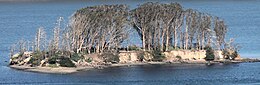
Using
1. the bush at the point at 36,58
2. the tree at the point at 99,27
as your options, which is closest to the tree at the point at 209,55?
the tree at the point at 99,27

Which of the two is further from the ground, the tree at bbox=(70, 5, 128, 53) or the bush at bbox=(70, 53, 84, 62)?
the tree at bbox=(70, 5, 128, 53)

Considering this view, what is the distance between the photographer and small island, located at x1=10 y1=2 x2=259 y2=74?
136 metres

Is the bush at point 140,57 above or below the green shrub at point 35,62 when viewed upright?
above

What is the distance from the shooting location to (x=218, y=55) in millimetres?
143375

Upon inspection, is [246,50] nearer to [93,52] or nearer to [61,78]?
[93,52]

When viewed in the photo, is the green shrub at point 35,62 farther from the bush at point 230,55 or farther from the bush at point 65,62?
the bush at point 230,55

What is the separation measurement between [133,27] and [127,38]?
2.75 meters

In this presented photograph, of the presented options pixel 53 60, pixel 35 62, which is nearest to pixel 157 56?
pixel 53 60

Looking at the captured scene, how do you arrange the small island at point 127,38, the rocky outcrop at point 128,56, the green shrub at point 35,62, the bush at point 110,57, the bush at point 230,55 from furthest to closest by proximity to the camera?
1. the bush at point 230,55
2. the rocky outcrop at point 128,56
3. the bush at point 110,57
4. the small island at point 127,38
5. the green shrub at point 35,62

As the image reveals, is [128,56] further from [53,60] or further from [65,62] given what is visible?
[53,60]

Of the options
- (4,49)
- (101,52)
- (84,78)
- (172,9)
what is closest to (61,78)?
(84,78)

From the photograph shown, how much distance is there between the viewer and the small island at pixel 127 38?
135500mm

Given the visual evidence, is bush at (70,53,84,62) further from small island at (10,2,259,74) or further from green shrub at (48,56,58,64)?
green shrub at (48,56,58,64)

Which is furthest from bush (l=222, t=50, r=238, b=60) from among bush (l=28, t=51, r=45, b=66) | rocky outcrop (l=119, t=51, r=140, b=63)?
bush (l=28, t=51, r=45, b=66)
